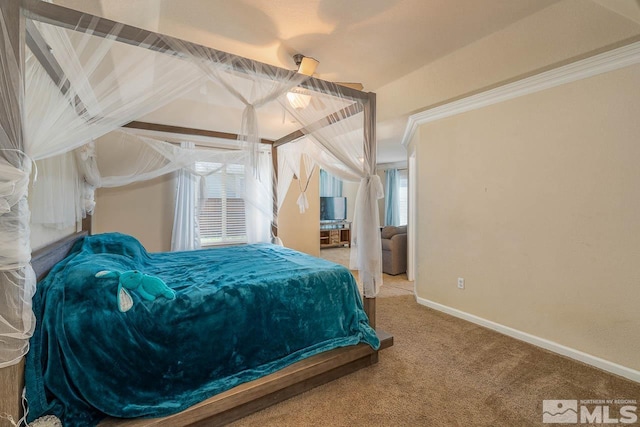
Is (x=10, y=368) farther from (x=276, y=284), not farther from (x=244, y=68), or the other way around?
(x=244, y=68)

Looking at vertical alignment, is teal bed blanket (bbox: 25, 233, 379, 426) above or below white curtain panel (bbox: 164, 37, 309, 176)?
below

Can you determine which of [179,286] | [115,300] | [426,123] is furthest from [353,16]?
[115,300]

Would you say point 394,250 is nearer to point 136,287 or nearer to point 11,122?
Answer: point 136,287

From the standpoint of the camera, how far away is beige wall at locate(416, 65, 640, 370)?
2018mm

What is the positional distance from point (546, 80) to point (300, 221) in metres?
3.95

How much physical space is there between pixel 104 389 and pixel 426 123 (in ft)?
12.1

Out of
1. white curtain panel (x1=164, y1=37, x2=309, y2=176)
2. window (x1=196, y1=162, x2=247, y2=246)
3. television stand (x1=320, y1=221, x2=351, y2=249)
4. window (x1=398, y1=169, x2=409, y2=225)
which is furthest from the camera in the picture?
window (x1=398, y1=169, x2=409, y2=225)

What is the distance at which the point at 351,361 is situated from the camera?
207 cm

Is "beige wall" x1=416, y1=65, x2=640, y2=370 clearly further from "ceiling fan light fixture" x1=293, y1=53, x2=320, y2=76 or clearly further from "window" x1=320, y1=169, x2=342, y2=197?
"window" x1=320, y1=169, x2=342, y2=197

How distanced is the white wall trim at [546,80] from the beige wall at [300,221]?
2.52 metres

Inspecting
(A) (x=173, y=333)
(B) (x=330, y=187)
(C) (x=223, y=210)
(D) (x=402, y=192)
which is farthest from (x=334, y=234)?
(A) (x=173, y=333)

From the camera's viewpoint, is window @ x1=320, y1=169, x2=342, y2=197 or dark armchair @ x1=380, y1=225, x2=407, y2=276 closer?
dark armchair @ x1=380, y1=225, x2=407, y2=276

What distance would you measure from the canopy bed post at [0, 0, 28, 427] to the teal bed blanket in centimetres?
9

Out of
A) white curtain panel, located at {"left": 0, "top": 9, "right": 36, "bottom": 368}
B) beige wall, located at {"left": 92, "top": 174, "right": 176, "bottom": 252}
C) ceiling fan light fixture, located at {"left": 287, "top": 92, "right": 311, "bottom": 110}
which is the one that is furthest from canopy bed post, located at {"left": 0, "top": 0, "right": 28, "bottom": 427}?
beige wall, located at {"left": 92, "top": 174, "right": 176, "bottom": 252}
